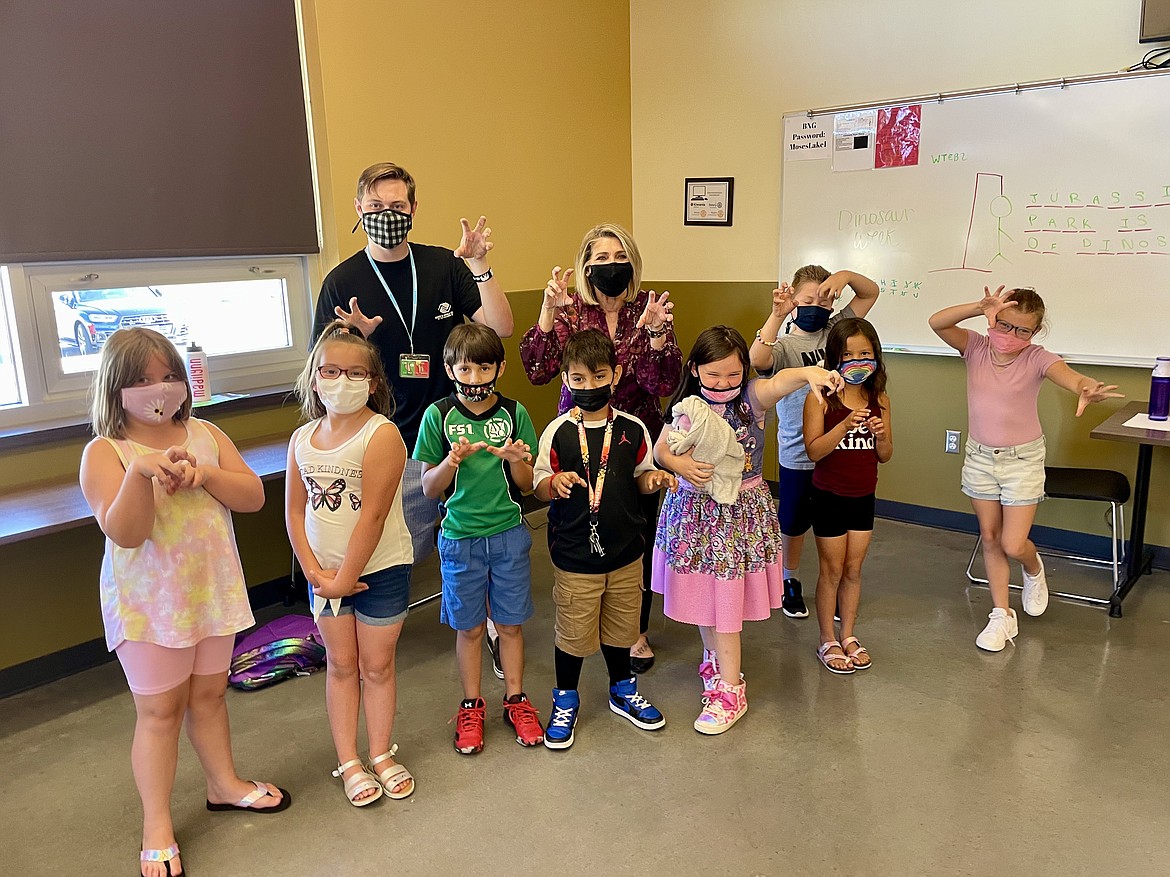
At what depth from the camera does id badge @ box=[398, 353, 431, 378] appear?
106 inches

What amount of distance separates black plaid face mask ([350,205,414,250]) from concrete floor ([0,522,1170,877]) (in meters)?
1.48

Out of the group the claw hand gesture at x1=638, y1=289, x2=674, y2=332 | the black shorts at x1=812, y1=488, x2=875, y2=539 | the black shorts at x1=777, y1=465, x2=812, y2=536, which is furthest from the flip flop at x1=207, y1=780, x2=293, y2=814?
the black shorts at x1=777, y1=465, x2=812, y2=536

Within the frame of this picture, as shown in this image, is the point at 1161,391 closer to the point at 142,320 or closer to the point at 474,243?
the point at 474,243

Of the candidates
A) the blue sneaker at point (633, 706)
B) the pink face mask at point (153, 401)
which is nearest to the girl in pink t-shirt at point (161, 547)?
the pink face mask at point (153, 401)

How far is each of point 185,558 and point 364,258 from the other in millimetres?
1114

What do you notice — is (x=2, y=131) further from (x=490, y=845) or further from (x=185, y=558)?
(x=490, y=845)

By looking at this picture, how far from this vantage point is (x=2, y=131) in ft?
8.82

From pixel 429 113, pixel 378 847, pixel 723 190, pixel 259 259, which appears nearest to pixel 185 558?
pixel 378 847

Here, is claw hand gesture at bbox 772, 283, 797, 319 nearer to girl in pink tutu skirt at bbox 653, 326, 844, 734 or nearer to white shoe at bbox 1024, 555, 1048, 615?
girl in pink tutu skirt at bbox 653, 326, 844, 734

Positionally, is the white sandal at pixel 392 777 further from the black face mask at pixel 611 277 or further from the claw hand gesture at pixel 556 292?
the black face mask at pixel 611 277

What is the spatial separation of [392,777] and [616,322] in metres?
1.49

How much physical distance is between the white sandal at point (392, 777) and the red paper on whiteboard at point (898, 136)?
350cm

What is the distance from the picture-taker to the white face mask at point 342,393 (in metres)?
2.13

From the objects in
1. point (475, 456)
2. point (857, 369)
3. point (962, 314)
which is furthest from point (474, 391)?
point (962, 314)
